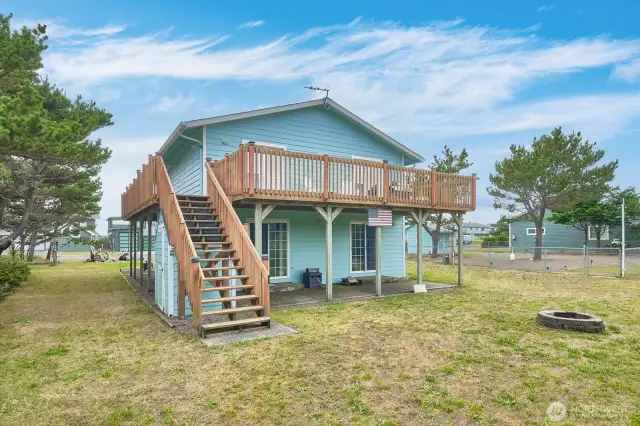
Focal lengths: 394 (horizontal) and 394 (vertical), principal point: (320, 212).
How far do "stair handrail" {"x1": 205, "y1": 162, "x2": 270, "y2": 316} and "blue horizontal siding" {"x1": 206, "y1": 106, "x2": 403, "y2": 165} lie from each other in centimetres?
208

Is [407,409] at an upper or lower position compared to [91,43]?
lower

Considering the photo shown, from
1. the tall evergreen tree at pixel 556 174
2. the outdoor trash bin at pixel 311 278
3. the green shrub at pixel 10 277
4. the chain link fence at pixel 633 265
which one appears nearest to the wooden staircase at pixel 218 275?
the outdoor trash bin at pixel 311 278

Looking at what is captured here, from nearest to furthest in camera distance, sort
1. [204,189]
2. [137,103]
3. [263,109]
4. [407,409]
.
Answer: [407,409] → [204,189] → [263,109] → [137,103]

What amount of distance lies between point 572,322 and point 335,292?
596cm

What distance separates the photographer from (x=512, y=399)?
4.02 m

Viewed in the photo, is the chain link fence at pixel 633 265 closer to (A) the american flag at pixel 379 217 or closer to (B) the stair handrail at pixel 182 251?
(A) the american flag at pixel 379 217

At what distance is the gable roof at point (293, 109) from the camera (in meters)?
10.6

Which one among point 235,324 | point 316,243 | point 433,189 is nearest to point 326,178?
point 433,189

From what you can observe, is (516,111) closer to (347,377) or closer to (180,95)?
(180,95)

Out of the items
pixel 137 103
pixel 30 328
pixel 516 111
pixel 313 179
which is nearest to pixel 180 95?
pixel 137 103

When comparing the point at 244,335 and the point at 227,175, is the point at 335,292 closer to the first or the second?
the point at 227,175

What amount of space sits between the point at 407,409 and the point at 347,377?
993mm

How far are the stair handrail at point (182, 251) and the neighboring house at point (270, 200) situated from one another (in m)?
0.02

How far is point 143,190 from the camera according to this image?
11219 millimetres
